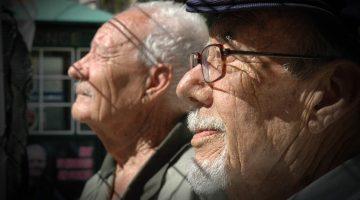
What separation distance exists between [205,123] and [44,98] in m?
2.24

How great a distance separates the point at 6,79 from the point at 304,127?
79.0 inches

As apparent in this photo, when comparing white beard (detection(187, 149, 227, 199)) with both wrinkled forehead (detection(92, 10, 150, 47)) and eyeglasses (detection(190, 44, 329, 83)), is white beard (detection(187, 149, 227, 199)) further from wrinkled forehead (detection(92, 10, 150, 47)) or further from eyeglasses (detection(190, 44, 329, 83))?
wrinkled forehead (detection(92, 10, 150, 47))

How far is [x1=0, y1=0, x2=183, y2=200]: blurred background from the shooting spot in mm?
3070

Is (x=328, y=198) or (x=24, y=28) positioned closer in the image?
(x=328, y=198)

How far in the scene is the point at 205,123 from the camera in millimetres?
1487

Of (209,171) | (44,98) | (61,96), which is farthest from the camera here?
(44,98)

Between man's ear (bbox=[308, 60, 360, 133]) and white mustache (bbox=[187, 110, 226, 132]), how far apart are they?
8.3 inches

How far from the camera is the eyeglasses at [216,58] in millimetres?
1430

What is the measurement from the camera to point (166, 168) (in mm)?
2369

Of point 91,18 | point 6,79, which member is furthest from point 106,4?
point 6,79

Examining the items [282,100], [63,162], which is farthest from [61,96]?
[282,100]

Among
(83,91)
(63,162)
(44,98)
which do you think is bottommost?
(63,162)

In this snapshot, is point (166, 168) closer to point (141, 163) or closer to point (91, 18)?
point (141, 163)

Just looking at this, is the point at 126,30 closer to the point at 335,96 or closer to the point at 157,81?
the point at 157,81
